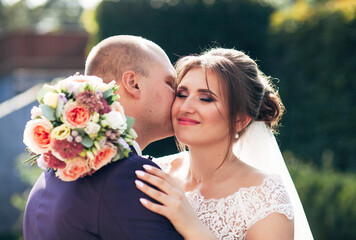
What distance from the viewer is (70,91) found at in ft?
7.72

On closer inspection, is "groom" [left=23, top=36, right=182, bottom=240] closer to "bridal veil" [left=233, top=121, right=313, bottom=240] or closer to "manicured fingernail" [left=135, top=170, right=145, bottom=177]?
"manicured fingernail" [left=135, top=170, right=145, bottom=177]

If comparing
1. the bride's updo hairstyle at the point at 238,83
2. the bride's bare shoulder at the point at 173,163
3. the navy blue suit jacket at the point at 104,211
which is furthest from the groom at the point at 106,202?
the bride's bare shoulder at the point at 173,163

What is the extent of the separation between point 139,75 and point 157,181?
747mm

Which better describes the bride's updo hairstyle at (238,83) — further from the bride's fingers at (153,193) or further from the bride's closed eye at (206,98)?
the bride's fingers at (153,193)

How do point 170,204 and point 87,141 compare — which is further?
point 170,204

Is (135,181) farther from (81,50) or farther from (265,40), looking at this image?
(81,50)

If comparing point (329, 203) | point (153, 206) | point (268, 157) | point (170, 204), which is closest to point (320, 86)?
point (329, 203)

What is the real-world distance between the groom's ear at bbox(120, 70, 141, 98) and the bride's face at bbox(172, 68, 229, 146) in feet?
1.15

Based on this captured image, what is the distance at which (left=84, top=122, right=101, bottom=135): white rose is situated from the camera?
7.39 ft

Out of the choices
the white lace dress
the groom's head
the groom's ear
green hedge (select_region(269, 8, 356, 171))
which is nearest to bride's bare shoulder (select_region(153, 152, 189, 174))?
the white lace dress

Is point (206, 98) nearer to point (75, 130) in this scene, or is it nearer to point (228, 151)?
Answer: point (228, 151)

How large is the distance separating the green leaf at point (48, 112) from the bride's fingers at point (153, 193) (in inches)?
18.2

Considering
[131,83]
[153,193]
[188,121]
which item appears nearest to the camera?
[153,193]

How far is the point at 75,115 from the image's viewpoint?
2.30 m
